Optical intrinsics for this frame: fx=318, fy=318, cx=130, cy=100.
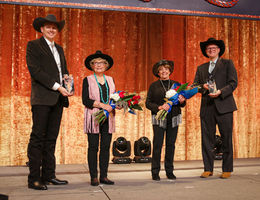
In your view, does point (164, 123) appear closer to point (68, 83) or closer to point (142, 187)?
point (142, 187)

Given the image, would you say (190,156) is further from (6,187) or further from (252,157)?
(6,187)

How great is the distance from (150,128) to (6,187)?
113 inches

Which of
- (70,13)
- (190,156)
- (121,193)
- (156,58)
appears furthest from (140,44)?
(121,193)

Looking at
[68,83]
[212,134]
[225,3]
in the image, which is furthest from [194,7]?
[68,83]

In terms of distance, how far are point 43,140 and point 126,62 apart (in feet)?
8.78

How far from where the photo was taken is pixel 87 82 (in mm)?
3143


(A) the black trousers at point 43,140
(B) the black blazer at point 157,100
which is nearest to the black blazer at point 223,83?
(B) the black blazer at point 157,100

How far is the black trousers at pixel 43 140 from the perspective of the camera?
112 inches

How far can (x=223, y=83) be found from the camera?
3619mm

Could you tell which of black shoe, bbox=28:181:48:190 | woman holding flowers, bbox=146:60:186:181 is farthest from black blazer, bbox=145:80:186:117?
black shoe, bbox=28:181:48:190

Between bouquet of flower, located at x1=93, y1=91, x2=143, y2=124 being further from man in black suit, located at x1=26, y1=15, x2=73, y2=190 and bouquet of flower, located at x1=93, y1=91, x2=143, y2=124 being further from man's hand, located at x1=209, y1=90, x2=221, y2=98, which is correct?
man's hand, located at x1=209, y1=90, x2=221, y2=98

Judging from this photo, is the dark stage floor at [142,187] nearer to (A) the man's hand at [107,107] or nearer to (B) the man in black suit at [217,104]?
(B) the man in black suit at [217,104]

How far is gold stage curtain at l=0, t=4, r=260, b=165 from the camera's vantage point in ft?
15.9

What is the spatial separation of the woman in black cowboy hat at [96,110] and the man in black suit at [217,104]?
3.64ft
